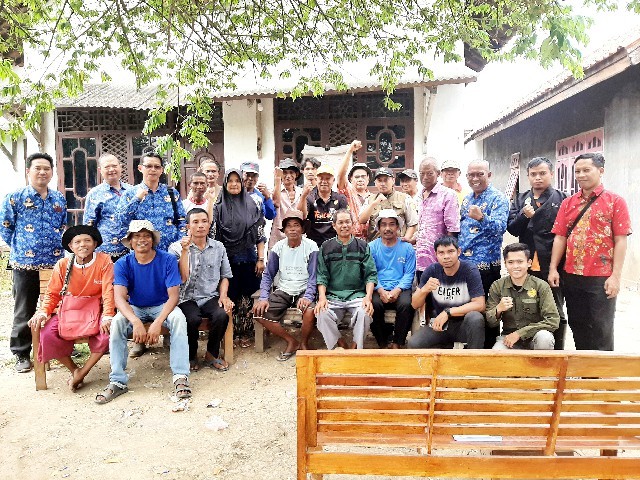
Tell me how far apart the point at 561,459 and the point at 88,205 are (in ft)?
14.2

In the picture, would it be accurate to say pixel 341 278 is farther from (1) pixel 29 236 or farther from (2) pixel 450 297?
(1) pixel 29 236

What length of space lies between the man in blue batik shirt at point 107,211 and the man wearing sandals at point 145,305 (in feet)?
0.98

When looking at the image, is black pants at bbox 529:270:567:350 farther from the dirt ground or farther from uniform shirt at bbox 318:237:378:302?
uniform shirt at bbox 318:237:378:302

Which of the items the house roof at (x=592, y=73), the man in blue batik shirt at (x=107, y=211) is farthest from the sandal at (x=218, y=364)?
the house roof at (x=592, y=73)

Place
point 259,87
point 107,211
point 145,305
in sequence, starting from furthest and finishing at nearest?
point 259,87 → point 107,211 → point 145,305

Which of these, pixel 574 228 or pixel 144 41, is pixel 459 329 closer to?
pixel 574 228

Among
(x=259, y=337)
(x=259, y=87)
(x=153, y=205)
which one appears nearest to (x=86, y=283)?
(x=153, y=205)

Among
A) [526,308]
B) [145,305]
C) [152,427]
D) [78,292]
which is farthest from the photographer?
[145,305]

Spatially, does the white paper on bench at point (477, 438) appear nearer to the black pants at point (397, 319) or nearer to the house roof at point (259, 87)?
the black pants at point (397, 319)

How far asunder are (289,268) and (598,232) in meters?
2.79

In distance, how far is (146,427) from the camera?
331 centimetres

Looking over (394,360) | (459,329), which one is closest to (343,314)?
(459,329)

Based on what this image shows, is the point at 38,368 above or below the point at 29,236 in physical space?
below

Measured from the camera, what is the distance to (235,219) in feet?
15.7
